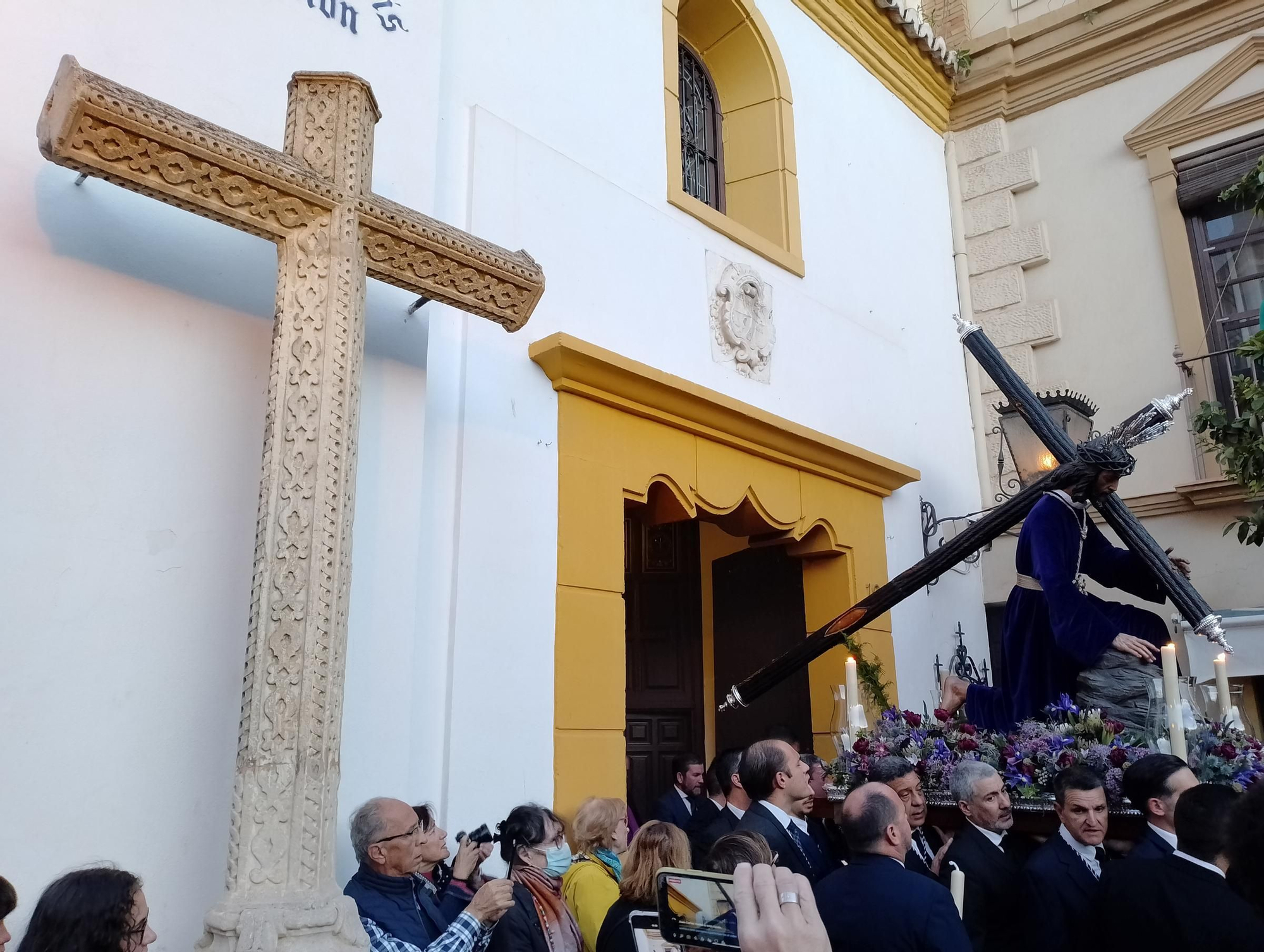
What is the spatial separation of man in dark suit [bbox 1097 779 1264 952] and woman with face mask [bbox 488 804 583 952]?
149cm

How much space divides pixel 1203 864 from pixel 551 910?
1.73m

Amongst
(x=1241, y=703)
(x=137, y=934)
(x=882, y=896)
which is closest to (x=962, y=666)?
(x=1241, y=703)

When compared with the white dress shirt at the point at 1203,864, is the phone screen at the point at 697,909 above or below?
above

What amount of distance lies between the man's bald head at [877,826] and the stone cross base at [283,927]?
128 cm

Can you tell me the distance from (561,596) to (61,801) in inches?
89.2

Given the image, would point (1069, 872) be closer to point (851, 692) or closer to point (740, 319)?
point (851, 692)

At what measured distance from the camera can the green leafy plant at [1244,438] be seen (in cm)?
590

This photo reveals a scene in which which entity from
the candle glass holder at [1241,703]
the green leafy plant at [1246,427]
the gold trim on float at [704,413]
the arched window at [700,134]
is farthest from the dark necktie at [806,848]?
the arched window at [700,134]

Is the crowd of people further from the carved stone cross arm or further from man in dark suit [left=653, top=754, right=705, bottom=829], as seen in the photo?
the carved stone cross arm

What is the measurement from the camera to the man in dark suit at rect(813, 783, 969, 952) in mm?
2418

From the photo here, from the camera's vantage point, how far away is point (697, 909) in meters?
1.63

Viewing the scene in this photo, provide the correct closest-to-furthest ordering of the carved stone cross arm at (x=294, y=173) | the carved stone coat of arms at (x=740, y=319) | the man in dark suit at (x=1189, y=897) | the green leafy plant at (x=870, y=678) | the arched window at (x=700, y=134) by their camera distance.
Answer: the man in dark suit at (x=1189, y=897)
the carved stone cross arm at (x=294, y=173)
the carved stone coat of arms at (x=740, y=319)
the green leafy plant at (x=870, y=678)
the arched window at (x=700, y=134)

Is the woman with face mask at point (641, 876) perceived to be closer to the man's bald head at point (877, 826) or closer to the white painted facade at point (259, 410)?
the man's bald head at point (877, 826)

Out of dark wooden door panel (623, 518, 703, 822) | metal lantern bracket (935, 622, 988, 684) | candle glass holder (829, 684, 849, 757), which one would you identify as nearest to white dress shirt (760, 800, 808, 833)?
candle glass holder (829, 684, 849, 757)
